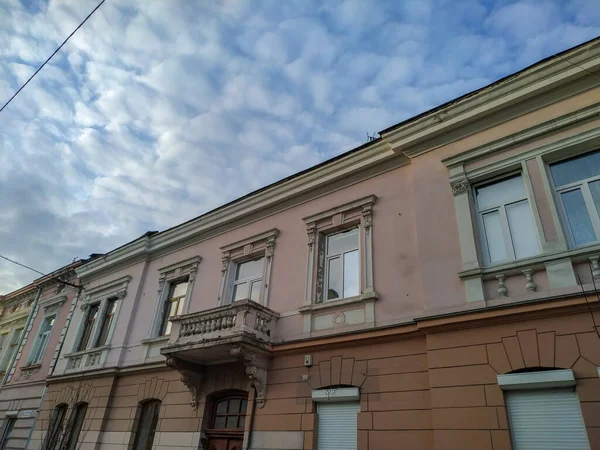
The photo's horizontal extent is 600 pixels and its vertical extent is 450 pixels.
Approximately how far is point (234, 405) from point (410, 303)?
459cm

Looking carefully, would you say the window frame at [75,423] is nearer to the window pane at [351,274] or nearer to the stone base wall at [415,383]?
the stone base wall at [415,383]

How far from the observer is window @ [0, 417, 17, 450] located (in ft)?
48.5

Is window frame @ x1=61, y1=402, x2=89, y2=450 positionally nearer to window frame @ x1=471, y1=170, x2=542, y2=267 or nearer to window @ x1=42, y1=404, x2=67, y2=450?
window @ x1=42, y1=404, x2=67, y2=450

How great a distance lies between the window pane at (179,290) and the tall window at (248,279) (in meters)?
2.09

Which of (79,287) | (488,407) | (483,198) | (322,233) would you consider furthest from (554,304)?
(79,287)

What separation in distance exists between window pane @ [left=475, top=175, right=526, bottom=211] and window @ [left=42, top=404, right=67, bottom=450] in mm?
13175

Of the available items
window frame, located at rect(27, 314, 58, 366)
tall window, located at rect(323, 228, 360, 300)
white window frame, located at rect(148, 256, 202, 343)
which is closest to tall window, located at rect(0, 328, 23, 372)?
window frame, located at rect(27, 314, 58, 366)

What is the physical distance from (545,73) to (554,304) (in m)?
4.01

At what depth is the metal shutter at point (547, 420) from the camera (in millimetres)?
5238

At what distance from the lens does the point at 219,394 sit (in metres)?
9.40

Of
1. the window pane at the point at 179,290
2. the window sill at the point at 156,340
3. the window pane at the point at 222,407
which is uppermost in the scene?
the window pane at the point at 179,290

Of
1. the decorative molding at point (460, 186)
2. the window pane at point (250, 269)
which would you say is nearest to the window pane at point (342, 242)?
the window pane at point (250, 269)

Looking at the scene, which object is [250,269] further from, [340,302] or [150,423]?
[150,423]

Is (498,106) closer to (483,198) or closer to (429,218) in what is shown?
(483,198)
